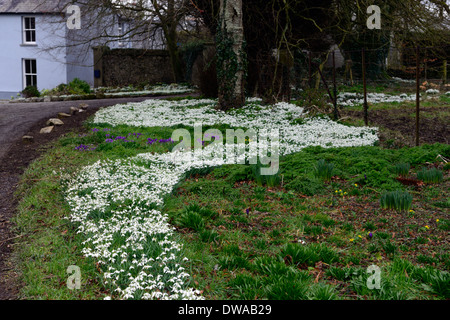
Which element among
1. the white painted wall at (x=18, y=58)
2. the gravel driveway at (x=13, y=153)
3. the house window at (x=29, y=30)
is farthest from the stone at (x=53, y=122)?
the house window at (x=29, y=30)

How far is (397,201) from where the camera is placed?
485 cm

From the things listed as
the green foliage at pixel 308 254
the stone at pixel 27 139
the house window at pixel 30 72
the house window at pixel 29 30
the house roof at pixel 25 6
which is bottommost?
the green foliage at pixel 308 254

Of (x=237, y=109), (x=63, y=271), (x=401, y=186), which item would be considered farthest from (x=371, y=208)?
(x=237, y=109)

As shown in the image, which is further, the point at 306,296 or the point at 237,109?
the point at 237,109

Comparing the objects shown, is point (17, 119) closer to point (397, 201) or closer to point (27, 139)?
point (27, 139)

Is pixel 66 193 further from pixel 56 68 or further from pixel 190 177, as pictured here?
pixel 56 68

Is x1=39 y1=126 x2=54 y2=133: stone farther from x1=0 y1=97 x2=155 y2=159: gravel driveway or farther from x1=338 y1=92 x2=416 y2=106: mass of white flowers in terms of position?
x1=338 y1=92 x2=416 y2=106: mass of white flowers

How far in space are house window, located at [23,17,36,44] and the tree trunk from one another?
20.4m

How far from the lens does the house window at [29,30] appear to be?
28734 mm

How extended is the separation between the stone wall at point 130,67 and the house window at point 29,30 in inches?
184

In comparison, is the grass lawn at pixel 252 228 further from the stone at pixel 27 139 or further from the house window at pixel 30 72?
the house window at pixel 30 72

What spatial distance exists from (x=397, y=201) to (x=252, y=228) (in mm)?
1742

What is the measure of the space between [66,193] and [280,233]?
304cm
